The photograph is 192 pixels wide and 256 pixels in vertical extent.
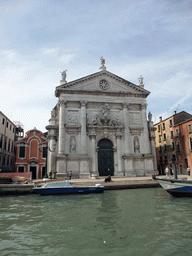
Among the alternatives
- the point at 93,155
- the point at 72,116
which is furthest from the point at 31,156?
the point at 93,155

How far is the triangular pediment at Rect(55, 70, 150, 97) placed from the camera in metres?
28.2

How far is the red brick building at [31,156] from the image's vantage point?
33.8 m

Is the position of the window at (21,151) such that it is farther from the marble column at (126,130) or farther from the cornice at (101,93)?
the marble column at (126,130)

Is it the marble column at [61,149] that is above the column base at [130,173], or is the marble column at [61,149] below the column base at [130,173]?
above

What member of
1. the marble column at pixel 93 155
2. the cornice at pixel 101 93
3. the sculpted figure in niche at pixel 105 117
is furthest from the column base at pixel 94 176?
the cornice at pixel 101 93

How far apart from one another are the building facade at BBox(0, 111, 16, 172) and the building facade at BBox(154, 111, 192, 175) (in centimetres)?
2788

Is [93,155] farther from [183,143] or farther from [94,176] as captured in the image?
[183,143]

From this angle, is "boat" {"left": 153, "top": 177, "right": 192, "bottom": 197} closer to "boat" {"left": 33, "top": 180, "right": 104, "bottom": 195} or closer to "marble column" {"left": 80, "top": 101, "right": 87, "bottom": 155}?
"boat" {"left": 33, "top": 180, "right": 104, "bottom": 195}

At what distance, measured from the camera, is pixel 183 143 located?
34.3 meters

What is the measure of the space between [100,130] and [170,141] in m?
16.2

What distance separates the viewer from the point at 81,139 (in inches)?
1064

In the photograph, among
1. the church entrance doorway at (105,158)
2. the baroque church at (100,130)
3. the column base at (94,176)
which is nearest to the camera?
the column base at (94,176)

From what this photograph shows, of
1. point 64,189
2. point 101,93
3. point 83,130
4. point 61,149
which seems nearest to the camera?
point 64,189

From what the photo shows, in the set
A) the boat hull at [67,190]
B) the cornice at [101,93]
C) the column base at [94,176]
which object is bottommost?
the boat hull at [67,190]
